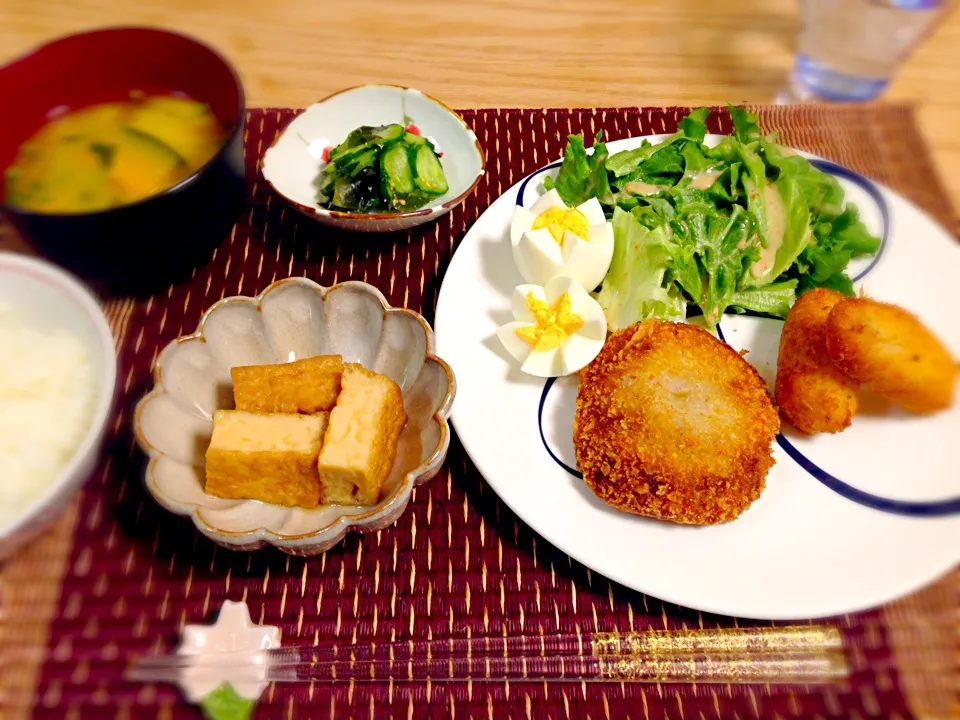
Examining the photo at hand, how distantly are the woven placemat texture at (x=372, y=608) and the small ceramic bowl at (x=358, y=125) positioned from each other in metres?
Result: 0.49

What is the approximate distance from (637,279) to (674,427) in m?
0.42

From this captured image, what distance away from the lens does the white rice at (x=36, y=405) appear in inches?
36.5

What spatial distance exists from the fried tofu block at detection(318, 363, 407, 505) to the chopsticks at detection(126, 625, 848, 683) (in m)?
0.26

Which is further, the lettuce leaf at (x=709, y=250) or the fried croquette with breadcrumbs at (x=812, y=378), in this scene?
the lettuce leaf at (x=709, y=250)

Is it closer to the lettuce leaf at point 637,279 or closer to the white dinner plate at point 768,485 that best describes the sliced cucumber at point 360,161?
the white dinner plate at point 768,485

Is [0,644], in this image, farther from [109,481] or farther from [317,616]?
[317,616]

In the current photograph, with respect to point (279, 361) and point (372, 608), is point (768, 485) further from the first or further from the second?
point (279, 361)

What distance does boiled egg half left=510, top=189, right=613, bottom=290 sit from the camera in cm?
131

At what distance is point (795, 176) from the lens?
1.49 meters

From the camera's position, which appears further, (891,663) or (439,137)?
(439,137)

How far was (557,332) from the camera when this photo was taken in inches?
49.3

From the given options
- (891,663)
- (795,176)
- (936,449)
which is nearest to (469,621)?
(891,663)

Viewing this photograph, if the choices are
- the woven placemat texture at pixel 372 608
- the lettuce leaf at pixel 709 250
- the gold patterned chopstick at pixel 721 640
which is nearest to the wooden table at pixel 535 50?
the lettuce leaf at pixel 709 250

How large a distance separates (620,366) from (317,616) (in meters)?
0.74
